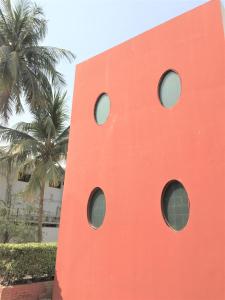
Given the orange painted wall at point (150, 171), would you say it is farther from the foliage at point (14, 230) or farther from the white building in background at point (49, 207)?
the white building in background at point (49, 207)

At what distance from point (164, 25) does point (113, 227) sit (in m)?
5.60

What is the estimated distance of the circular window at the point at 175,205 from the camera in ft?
26.6

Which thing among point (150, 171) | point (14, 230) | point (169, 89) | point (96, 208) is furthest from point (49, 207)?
point (169, 89)

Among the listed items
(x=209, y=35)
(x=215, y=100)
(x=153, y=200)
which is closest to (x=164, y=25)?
(x=209, y=35)

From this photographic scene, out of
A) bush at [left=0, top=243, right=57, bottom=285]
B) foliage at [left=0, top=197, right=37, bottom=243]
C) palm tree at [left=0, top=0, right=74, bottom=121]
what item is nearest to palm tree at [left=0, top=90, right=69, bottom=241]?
palm tree at [left=0, top=0, right=74, bottom=121]

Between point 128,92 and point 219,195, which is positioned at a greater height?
point 128,92

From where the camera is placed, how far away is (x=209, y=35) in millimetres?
8672

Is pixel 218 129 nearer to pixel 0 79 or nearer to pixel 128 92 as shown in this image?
pixel 128 92

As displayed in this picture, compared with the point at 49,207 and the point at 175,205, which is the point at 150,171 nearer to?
the point at 175,205

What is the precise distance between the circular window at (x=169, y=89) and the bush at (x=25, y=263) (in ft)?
20.2

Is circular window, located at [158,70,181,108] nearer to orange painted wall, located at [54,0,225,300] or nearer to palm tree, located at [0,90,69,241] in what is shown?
orange painted wall, located at [54,0,225,300]

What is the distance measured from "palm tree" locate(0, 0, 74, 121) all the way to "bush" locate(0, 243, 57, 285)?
6394 millimetres

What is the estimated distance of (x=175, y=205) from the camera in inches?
327

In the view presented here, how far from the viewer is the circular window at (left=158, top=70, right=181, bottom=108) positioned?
29.9 ft
